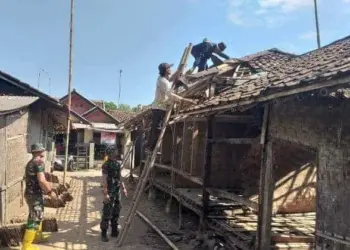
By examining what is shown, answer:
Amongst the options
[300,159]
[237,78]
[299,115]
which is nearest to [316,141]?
[299,115]

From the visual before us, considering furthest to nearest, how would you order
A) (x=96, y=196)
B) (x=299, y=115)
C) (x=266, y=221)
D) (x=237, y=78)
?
1. (x=96, y=196)
2. (x=237, y=78)
3. (x=266, y=221)
4. (x=299, y=115)

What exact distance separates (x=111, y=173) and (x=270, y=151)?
12.5 feet

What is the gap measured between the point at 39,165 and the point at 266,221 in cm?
405

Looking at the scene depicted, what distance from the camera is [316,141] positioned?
4.68 m

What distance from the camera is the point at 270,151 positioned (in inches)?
224

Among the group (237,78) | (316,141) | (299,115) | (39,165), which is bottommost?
(39,165)

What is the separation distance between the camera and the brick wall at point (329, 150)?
4238mm

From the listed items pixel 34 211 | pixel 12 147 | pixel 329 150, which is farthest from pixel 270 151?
pixel 12 147

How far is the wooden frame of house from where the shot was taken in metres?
4.35

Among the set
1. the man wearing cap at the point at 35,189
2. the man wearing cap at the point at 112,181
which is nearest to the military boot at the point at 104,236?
the man wearing cap at the point at 112,181

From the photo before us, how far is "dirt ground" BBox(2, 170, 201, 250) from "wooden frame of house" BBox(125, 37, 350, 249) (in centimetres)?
79

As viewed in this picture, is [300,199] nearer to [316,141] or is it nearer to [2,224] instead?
[316,141]

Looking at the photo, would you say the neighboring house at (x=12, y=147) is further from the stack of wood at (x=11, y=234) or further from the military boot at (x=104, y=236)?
the military boot at (x=104, y=236)

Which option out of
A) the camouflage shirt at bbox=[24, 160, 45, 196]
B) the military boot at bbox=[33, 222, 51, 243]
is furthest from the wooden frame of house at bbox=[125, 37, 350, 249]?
the camouflage shirt at bbox=[24, 160, 45, 196]
